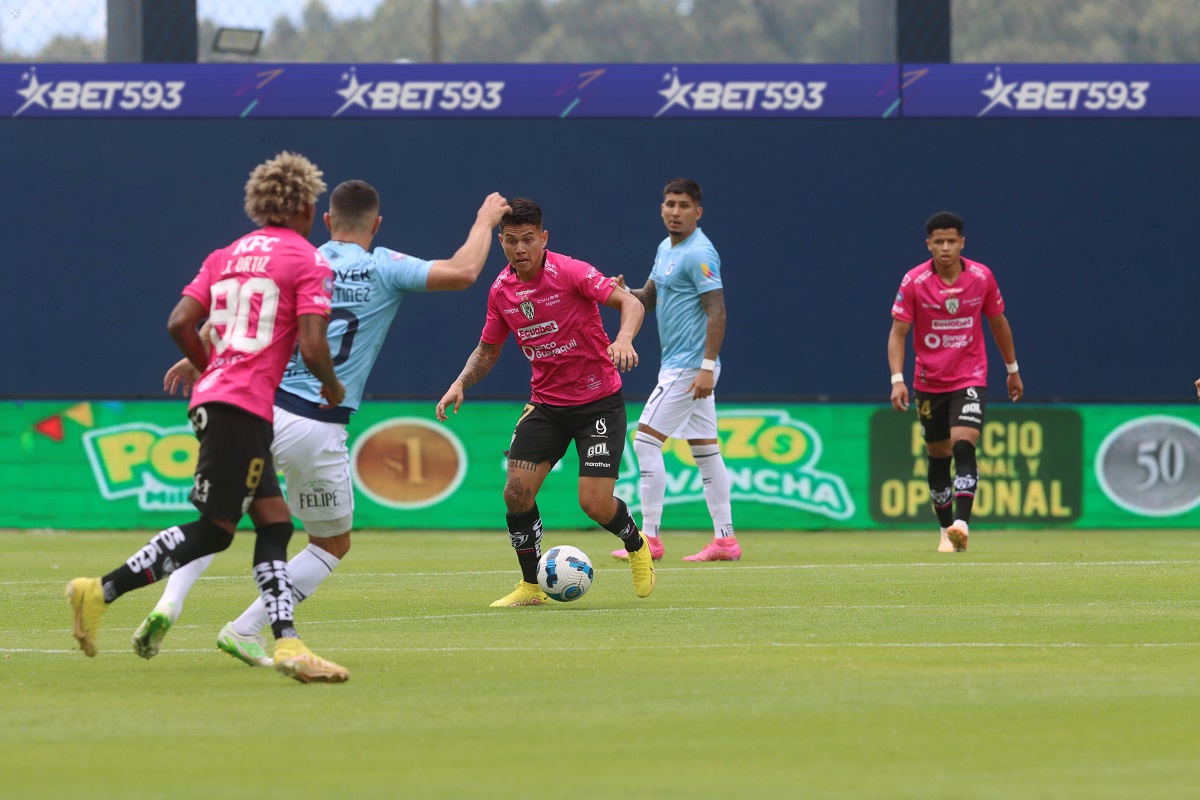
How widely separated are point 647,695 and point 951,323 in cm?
802

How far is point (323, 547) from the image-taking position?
26.4 feet

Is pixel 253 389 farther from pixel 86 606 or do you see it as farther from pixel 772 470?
pixel 772 470

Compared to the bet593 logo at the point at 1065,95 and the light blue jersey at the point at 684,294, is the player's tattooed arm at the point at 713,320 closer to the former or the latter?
the light blue jersey at the point at 684,294

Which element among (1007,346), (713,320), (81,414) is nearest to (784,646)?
(713,320)

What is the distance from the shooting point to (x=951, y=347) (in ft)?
46.7

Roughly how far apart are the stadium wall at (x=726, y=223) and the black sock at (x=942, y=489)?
14.3 ft

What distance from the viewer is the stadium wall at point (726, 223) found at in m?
19.0

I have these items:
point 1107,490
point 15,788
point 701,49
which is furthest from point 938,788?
point 701,49

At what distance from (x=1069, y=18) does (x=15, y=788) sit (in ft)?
60.1

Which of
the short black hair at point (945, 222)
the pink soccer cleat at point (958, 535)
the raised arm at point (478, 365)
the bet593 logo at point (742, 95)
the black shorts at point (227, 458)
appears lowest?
the pink soccer cleat at point (958, 535)

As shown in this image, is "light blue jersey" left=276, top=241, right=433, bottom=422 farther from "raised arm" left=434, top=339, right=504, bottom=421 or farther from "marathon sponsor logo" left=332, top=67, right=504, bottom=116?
"marathon sponsor logo" left=332, top=67, right=504, bottom=116

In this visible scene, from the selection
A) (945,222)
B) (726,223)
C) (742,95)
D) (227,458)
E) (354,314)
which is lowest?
(227,458)

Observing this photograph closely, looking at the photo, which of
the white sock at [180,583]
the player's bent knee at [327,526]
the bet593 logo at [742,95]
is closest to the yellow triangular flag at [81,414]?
the bet593 logo at [742,95]

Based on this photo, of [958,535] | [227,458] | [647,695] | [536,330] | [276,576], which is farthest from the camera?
[958,535]
